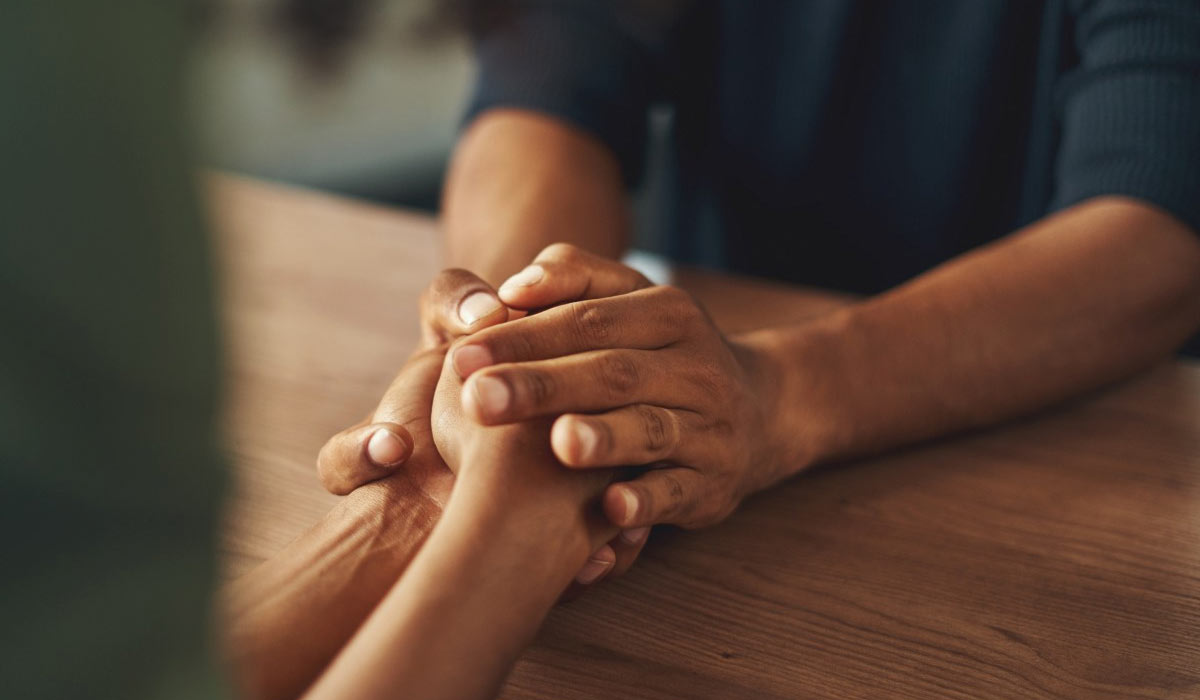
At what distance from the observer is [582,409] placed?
1.69ft

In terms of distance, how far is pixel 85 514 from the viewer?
0.75 feet

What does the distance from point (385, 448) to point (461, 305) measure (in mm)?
105

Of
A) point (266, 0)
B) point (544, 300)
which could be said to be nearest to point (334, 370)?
point (544, 300)

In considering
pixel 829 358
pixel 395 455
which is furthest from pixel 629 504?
pixel 829 358

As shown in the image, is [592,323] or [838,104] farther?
[838,104]

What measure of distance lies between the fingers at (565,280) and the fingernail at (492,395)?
0.34 ft

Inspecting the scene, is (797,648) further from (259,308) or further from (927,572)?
(259,308)

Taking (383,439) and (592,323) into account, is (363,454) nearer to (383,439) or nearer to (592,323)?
(383,439)

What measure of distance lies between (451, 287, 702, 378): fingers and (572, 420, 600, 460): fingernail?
6cm

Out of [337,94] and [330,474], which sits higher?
[330,474]

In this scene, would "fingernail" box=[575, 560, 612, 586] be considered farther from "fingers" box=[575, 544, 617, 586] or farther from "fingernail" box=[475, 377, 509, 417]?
"fingernail" box=[475, 377, 509, 417]

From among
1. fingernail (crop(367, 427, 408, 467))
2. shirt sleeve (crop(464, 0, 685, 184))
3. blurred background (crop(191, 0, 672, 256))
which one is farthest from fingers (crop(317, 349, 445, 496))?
blurred background (crop(191, 0, 672, 256))

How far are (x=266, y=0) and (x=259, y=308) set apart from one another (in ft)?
6.22

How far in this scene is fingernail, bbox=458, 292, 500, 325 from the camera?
58 cm
